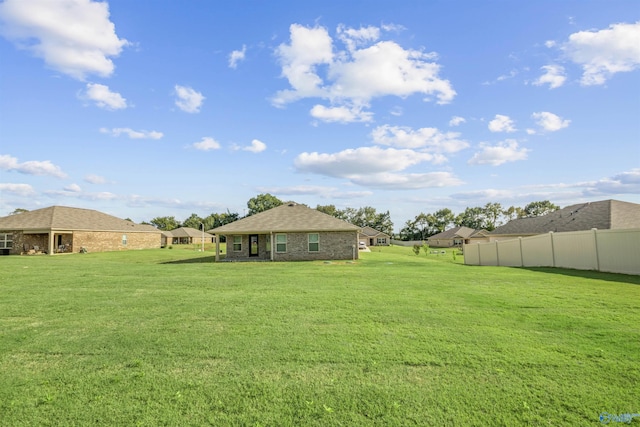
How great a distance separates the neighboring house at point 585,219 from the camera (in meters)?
22.6

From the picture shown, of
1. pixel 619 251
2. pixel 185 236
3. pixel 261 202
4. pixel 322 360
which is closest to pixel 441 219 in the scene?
pixel 261 202

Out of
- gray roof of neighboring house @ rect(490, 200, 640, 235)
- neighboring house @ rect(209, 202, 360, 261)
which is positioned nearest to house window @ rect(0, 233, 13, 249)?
neighboring house @ rect(209, 202, 360, 261)

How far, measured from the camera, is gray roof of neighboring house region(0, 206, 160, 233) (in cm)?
3409

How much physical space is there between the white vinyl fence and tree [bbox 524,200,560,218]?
7498 centimetres

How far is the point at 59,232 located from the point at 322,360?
38956 millimetres

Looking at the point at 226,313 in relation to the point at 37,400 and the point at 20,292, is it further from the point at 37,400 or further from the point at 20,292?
the point at 20,292

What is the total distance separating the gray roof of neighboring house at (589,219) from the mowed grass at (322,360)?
18.3 m

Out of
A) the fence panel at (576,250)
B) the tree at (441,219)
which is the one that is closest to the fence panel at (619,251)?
the fence panel at (576,250)

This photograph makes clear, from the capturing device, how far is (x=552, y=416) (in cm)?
324

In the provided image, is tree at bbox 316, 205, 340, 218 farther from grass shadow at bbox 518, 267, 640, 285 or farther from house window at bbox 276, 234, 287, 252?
grass shadow at bbox 518, 267, 640, 285

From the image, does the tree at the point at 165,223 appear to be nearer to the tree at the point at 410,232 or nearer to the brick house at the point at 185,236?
the brick house at the point at 185,236

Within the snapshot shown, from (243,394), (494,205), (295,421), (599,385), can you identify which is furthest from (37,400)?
(494,205)

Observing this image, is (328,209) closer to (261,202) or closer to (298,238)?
(261,202)

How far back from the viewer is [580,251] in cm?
1362
